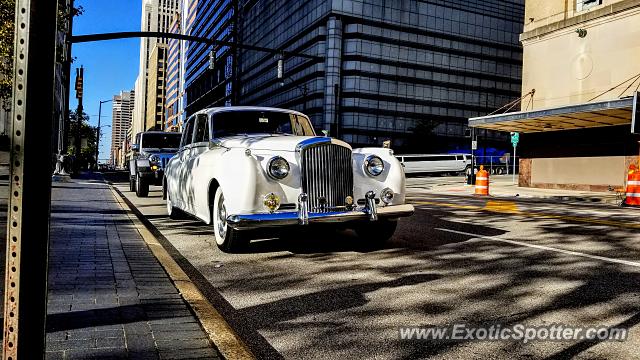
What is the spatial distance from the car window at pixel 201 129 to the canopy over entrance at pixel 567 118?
14.8m

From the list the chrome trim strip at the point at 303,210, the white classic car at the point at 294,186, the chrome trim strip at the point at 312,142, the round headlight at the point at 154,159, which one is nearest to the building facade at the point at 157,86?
the round headlight at the point at 154,159

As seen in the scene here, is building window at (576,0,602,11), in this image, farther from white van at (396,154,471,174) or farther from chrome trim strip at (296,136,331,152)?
chrome trim strip at (296,136,331,152)

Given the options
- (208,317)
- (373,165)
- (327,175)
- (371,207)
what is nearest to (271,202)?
(327,175)

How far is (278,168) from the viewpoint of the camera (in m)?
5.49

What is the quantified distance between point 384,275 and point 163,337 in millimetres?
2375

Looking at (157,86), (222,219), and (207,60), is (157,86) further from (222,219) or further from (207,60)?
(222,219)

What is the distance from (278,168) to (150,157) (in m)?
9.78

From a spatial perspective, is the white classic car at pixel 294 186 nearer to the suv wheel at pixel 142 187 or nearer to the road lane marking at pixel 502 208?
the road lane marking at pixel 502 208

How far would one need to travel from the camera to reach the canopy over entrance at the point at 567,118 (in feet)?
66.5

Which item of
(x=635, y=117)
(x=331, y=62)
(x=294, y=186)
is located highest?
(x=331, y=62)

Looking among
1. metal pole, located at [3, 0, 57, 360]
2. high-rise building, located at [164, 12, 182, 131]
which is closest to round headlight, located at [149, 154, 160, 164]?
metal pole, located at [3, 0, 57, 360]

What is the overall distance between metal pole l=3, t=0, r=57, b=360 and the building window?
93.5 ft

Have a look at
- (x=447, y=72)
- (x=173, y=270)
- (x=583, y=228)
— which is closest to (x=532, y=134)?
(x=583, y=228)

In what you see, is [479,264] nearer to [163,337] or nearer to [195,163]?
[163,337]
